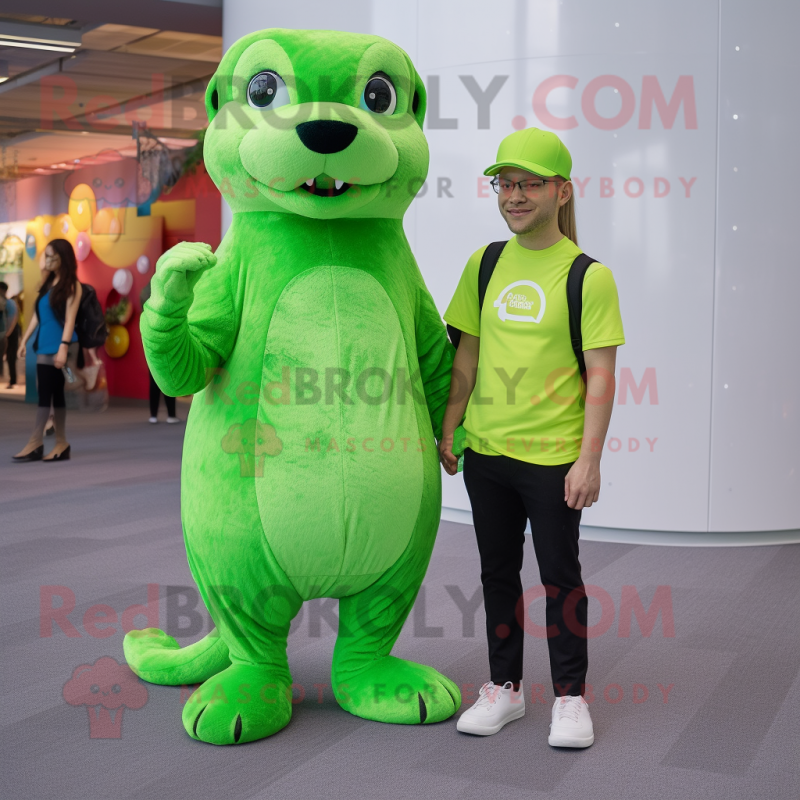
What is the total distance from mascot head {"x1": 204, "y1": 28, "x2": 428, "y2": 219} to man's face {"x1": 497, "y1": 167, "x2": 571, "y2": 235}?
0.21 meters

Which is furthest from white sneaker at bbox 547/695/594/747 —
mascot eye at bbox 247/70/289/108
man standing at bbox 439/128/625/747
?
mascot eye at bbox 247/70/289/108

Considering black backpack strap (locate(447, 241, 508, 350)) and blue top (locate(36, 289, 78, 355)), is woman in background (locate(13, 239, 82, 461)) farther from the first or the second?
black backpack strap (locate(447, 241, 508, 350))

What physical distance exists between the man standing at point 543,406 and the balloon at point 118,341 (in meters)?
9.29

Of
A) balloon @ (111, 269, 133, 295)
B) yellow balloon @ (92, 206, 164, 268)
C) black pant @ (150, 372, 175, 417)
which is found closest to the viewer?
black pant @ (150, 372, 175, 417)

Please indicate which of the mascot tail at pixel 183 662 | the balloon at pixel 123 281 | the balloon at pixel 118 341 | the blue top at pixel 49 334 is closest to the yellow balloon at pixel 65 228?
the balloon at pixel 123 281

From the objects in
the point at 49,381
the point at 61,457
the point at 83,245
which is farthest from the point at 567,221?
the point at 83,245

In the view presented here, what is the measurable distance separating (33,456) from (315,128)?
517 centimetres

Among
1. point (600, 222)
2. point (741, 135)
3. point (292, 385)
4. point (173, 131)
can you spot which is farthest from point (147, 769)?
point (173, 131)

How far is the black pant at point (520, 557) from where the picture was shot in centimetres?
218

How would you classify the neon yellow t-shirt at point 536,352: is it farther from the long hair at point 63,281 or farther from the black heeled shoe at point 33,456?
the black heeled shoe at point 33,456

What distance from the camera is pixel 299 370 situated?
213 cm

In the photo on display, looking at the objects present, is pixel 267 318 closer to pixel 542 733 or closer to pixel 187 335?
pixel 187 335

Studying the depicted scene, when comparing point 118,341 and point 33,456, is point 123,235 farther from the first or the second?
point 33,456

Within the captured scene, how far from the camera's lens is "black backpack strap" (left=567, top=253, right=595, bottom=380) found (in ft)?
6.98
